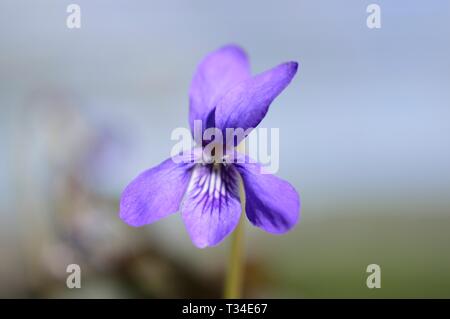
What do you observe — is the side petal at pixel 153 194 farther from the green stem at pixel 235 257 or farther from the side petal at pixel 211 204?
the green stem at pixel 235 257

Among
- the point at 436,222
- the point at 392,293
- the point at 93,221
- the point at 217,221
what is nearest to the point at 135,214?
the point at 217,221

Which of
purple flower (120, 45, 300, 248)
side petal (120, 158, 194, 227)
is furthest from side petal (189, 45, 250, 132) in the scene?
side petal (120, 158, 194, 227)

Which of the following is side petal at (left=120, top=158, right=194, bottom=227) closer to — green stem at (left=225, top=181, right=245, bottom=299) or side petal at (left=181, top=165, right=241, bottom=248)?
side petal at (left=181, top=165, right=241, bottom=248)

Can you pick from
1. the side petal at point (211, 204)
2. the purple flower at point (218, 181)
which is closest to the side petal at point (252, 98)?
the purple flower at point (218, 181)

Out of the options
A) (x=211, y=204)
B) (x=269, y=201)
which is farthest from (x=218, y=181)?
(x=269, y=201)

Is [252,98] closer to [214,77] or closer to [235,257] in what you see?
[214,77]
